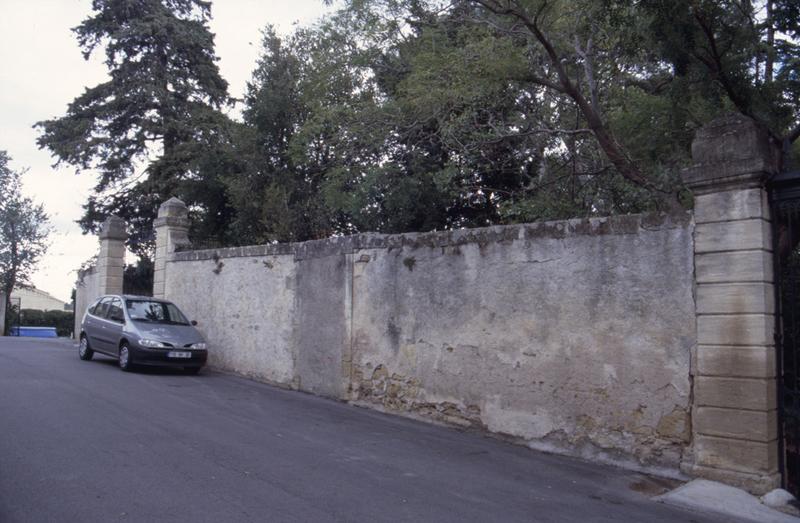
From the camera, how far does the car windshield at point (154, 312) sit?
12.8 metres

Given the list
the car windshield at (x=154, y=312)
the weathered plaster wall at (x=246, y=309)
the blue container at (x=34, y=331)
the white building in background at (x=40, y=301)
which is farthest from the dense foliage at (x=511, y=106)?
the white building in background at (x=40, y=301)

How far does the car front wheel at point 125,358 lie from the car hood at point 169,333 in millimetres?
437

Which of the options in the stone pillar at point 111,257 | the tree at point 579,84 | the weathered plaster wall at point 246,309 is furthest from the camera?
the stone pillar at point 111,257

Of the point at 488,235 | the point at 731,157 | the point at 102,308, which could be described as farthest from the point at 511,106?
the point at 102,308

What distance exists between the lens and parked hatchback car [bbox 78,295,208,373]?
473 inches

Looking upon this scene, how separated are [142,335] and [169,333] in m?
0.53

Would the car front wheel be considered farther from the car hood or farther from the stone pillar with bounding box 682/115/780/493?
the stone pillar with bounding box 682/115/780/493

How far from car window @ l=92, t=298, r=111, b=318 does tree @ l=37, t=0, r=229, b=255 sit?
10.8 meters

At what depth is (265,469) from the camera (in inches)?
234

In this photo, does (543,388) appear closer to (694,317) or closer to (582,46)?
(694,317)

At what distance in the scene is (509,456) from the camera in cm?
721

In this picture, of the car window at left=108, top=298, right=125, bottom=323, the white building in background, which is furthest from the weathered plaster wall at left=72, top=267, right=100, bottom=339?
the white building in background

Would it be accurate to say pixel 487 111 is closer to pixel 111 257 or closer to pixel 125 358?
pixel 125 358

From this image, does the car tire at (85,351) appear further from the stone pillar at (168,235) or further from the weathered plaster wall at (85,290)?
the weathered plaster wall at (85,290)
